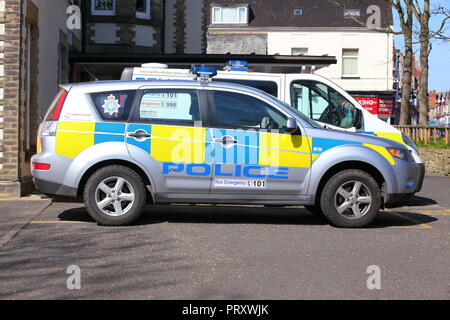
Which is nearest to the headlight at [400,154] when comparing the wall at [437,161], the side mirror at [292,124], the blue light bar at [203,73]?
the side mirror at [292,124]

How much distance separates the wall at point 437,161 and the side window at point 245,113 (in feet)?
50.9

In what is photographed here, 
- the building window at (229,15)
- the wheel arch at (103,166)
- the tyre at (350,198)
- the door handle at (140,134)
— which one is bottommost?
the tyre at (350,198)

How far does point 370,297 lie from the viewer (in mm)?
5223

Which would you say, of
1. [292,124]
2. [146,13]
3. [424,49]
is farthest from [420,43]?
[292,124]

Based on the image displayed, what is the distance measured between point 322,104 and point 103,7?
15.7 m

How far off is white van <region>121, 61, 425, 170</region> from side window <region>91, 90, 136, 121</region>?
2531mm

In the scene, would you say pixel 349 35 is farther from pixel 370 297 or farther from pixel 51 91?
pixel 370 297

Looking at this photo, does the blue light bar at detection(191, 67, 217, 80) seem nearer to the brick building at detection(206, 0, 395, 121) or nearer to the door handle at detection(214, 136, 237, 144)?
the door handle at detection(214, 136, 237, 144)

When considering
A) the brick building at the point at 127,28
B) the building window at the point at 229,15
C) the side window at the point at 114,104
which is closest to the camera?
the side window at the point at 114,104

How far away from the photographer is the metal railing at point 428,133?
23.9 meters

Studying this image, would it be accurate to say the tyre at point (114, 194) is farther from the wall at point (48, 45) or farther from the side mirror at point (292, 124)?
the wall at point (48, 45)

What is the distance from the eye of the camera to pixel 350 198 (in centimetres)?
876

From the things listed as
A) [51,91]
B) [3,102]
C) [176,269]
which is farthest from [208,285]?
[51,91]

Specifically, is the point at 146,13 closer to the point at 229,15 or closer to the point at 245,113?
the point at 245,113
